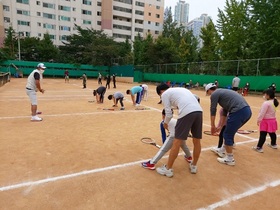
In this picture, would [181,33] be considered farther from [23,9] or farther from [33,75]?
[33,75]

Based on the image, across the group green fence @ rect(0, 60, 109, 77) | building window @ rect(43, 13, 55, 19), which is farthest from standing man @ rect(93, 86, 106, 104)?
building window @ rect(43, 13, 55, 19)

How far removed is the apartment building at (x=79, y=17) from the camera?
50.9 m

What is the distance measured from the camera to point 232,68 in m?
23.1

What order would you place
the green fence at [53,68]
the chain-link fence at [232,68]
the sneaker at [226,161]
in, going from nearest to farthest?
the sneaker at [226,161] < the chain-link fence at [232,68] < the green fence at [53,68]

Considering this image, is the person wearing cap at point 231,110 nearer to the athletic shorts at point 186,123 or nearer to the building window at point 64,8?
the athletic shorts at point 186,123

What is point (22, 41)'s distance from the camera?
4416cm

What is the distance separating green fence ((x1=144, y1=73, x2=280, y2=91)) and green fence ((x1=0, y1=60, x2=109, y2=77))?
14012mm

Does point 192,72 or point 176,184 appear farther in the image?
point 192,72

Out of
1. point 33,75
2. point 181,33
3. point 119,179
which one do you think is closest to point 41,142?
point 119,179

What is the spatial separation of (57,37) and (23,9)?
930 centimetres

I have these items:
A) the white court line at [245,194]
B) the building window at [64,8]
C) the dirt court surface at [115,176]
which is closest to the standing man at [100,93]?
the dirt court surface at [115,176]

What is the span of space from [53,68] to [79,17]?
70.9 ft

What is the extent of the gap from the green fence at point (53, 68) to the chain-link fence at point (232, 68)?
18074mm

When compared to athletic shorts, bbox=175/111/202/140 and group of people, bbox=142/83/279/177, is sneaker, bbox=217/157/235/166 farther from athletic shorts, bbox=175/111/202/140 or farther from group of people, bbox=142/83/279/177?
athletic shorts, bbox=175/111/202/140
